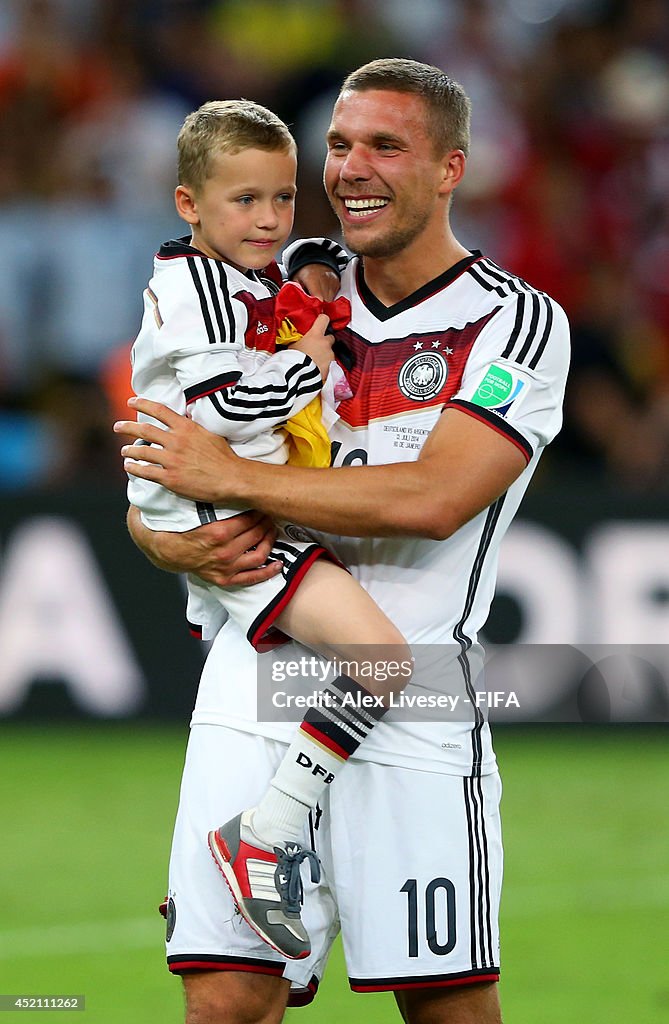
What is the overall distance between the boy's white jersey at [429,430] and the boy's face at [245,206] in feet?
1.13

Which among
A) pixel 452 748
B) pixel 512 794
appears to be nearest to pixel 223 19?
pixel 512 794

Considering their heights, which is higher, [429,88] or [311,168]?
[311,168]

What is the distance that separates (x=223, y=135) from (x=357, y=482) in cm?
88

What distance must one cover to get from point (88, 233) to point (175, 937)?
22.9 ft

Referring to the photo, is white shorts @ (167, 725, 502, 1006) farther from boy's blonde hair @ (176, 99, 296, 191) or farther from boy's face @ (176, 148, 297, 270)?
boy's blonde hair @ (176, 99, 296, 191)

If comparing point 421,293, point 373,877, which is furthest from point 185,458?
point 373,877

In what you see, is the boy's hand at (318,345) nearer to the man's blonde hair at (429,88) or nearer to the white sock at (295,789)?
the man's blonde hair at (429,88)

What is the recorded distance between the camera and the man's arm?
3.68 meters

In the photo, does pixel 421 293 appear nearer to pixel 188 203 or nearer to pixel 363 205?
pixel 363 205

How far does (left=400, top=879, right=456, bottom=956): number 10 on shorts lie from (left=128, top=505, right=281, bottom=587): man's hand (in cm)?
80

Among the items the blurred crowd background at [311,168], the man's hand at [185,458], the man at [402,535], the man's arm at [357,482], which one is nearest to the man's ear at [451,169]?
the man at [402,535]

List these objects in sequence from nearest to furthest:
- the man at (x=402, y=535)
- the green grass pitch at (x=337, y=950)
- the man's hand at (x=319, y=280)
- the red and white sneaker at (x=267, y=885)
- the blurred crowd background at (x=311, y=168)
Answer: the red and white sneaker at (x=267, y=885), the man at (x=402, y=535), the man's hand at (x=319, y=280), the green grass pitch at (x=337, y=950), the blurred crowd background at (x=311, y=168)

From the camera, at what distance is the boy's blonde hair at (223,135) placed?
3.83m

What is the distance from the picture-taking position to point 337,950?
6.71m
